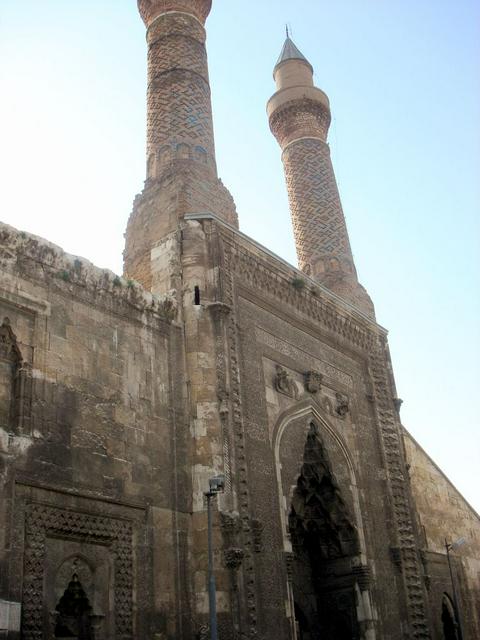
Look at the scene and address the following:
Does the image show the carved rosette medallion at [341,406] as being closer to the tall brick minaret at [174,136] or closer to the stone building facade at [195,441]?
the stone building facade at [195,441]

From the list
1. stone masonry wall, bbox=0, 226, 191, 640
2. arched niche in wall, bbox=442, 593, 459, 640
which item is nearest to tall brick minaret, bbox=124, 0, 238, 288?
stone masonry wall, bbox=0, 226, 191, 640

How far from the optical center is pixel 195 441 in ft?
31.3

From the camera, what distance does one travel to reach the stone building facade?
7.88 m

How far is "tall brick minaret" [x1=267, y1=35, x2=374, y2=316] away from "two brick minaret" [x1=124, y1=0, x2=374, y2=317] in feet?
0.07

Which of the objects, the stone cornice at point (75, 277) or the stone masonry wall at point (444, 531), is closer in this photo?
the stone cornice at point (75, 277)

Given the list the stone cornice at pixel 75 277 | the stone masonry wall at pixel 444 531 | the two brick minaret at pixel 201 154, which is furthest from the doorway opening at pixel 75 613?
the stone masonry wall at pixel 444 531

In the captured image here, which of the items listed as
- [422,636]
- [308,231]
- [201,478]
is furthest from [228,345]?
[308,231]

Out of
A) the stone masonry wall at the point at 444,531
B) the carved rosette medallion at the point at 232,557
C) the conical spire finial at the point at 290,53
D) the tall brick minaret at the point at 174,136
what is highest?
the conical spire finial at the point at 290,53

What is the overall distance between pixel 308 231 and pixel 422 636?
817cm

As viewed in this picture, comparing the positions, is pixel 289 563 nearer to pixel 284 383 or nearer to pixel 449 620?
pixel 284 383

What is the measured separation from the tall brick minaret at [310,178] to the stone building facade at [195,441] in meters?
0.45

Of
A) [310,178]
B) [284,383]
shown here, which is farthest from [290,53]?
[284,383]

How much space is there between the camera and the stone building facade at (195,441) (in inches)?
310

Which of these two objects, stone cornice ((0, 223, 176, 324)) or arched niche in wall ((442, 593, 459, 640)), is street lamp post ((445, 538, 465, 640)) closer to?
arched niche in wall ((442, 593, 459, 640))
